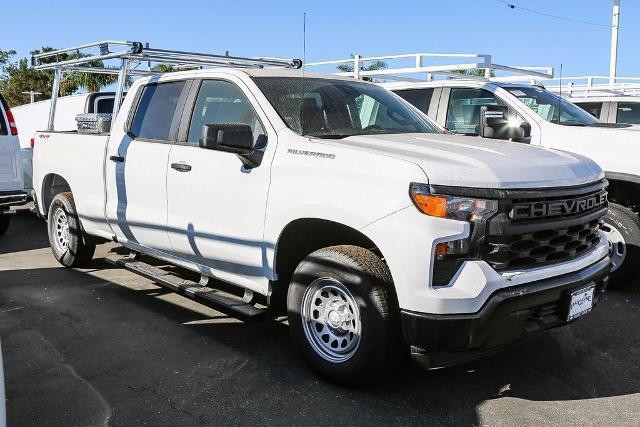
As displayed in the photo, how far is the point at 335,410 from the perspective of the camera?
3.46 meters

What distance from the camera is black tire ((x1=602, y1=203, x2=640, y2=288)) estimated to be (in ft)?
18.8

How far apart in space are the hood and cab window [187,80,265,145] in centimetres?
78

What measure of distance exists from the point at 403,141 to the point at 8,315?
3.56 meters

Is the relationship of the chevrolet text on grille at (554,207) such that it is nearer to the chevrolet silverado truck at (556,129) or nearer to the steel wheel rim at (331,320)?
the steel wheel rim at (331,320)

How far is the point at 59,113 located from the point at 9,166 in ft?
10.3

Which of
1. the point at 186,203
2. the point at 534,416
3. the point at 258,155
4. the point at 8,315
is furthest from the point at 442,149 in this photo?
the point at 8,315

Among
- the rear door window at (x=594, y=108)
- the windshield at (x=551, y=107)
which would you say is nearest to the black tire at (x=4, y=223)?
the windshield at (x=551, y=107)

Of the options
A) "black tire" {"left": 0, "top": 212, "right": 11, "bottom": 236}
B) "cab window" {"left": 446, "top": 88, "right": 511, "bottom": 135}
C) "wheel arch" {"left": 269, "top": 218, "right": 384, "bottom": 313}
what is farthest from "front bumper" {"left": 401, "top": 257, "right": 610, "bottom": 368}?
"black tire" {"left": 0, "top": 212, "right": 11, "bottom": 236}

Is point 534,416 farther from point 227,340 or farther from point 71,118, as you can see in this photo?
point 71,118

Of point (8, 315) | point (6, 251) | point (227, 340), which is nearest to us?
point (227, 340)

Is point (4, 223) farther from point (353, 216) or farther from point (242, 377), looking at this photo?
point (353, 216)

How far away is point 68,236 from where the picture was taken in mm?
6492

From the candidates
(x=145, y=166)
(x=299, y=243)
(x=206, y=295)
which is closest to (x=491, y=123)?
(x=299, y=243)

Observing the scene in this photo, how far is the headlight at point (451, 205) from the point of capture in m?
3.15
